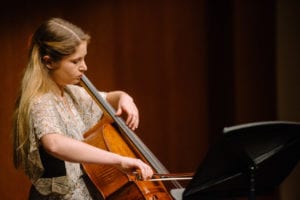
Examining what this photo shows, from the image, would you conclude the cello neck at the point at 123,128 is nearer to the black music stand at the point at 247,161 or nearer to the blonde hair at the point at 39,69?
the blonde hair at the point at 39,69

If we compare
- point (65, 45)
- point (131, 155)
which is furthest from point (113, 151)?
point (65, 45)


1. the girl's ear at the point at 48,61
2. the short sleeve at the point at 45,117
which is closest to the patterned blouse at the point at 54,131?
the short sleeve at the point at 45,117

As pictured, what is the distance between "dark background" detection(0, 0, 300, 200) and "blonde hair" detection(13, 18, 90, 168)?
113 centimetres

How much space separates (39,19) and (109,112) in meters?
1.21

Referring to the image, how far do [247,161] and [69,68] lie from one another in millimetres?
728

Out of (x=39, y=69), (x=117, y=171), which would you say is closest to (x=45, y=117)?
(x=39, y=69)

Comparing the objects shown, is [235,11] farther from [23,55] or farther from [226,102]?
[23,55]

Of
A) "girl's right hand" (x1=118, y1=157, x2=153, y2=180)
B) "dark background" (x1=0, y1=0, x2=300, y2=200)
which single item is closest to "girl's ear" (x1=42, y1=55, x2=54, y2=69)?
"girl's right hand" (x1=118, y1=157, x2=153, y2=180)

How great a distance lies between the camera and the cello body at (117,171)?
2.04 meters

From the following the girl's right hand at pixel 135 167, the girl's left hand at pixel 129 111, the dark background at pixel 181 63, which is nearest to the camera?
the girl's right hand at pixel 135 167

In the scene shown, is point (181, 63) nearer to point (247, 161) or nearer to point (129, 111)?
point (129, 111)

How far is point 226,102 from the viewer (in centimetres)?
338

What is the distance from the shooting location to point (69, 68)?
214cm

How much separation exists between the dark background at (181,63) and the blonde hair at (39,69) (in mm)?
1130
